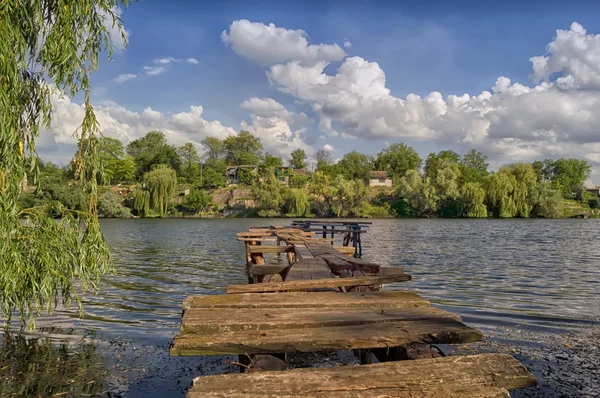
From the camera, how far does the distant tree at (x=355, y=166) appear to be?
12656cm

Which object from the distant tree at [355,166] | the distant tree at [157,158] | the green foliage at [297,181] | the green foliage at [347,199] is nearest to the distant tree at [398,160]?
the distant tree at [355,166]

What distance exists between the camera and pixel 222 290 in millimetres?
14039

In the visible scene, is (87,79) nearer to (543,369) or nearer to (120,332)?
(120,332)

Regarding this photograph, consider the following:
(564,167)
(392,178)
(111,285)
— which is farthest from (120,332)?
(564,167)

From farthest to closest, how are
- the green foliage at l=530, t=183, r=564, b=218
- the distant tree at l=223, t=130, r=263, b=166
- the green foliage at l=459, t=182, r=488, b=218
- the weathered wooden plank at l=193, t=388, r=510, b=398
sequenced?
the distant tree at l=223, t=130, r=263, b=166 < the green foliage at l=459, t=182, r=488, b=218 < the green foliage at l=530, t=183, r=564, b=218 < the weathered wooden plank at l=193, t=388, r=510, b=398

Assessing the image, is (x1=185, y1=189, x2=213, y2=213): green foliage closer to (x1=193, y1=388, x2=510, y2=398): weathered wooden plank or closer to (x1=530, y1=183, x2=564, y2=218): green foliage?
(x1=530, y1=183, x2=564, y2=218): green foliage

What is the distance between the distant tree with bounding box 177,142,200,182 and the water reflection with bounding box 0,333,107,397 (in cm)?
11113

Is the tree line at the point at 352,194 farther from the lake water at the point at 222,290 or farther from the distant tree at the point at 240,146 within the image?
the lake water at the point at 222,290

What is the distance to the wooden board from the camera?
260cm

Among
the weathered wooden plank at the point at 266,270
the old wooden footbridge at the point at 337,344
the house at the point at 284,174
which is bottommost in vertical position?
the weathered wooden plank at the point at 266,270

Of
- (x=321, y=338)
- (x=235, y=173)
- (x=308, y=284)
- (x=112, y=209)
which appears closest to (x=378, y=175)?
(x=235, y=173)

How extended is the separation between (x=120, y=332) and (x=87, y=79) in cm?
498

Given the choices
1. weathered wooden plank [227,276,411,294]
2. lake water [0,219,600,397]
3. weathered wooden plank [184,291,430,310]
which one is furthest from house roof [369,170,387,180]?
weathered wooden plank [184,291,430,310]

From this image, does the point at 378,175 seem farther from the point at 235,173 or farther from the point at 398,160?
the point at 235,173
